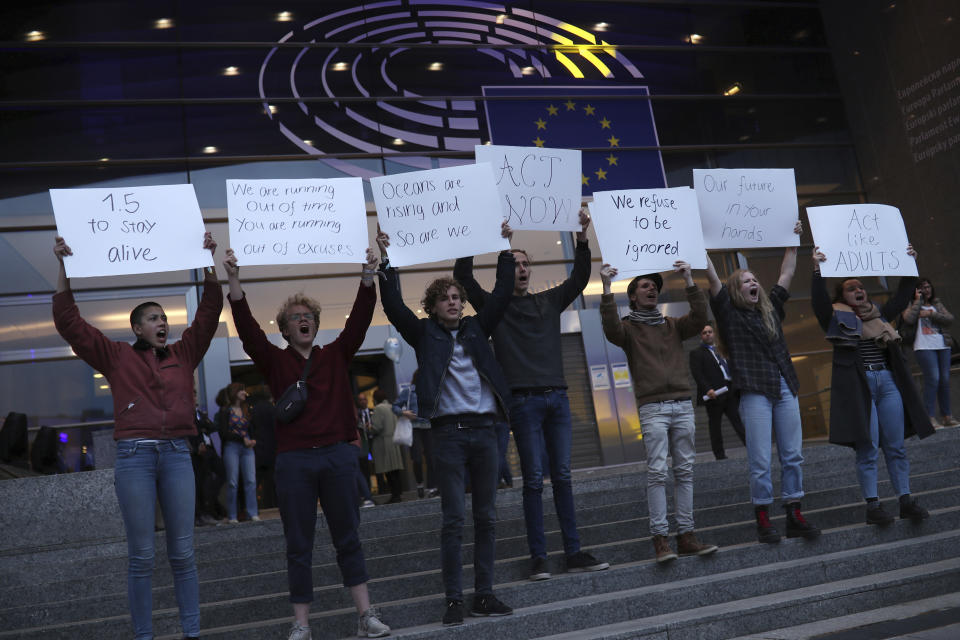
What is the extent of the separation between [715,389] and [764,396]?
4577 mm

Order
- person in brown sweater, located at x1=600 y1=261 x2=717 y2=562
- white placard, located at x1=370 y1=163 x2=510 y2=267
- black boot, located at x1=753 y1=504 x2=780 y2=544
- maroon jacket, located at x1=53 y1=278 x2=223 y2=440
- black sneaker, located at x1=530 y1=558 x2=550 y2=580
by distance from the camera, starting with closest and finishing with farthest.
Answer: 1. maroon jacket, located at x1=53 y1=278 x2=223 y2=440
2. black sneaker, located at x1=530 y1=558 x2=550 y2=580
3. white placard, located at x1=370 y1=163 x2=510 y2=267
4. person in brown sweater, located at x1=600 y1=261 x2=717 y2=562
5. black boot, located at x1=753 y1=504 x2=780 y2=544

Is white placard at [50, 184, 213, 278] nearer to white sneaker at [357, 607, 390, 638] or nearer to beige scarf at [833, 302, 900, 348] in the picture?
white sneaker at [357, 607, 390, 638]

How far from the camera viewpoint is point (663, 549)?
5.30 m

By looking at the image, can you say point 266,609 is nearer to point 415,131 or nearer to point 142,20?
point 415,131

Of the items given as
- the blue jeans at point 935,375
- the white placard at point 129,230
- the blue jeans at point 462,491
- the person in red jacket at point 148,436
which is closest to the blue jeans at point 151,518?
the person in red jacket at point 148,436

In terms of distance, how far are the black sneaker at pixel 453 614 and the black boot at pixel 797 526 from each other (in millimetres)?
2510

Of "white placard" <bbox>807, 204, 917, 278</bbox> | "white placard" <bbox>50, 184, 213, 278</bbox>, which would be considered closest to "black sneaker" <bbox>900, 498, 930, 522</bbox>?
"white placard" <bbox>807, 204, 917, 278</bbox>

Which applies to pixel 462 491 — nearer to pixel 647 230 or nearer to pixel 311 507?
pixel 311 507

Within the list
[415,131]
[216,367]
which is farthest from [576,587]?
[415,131]

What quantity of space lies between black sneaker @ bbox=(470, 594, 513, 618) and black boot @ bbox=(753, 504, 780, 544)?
6.45 feet

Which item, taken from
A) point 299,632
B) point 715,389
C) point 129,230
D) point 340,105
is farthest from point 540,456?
point 340,105

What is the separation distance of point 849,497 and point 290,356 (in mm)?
4750

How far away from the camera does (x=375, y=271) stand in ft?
16.8

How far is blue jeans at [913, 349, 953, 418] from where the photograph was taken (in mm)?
9906
